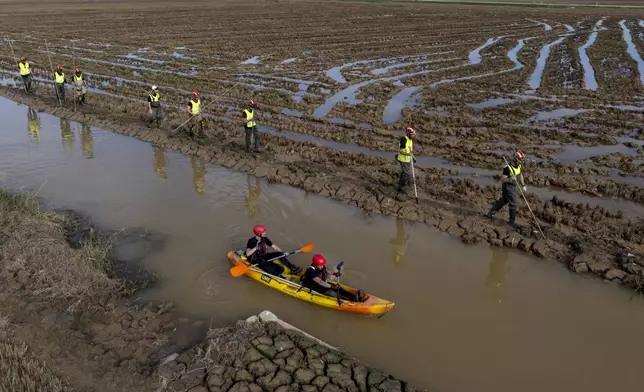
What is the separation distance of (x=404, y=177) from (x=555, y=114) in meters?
10.9

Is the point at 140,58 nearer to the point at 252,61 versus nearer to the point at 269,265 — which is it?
the point at 252,61

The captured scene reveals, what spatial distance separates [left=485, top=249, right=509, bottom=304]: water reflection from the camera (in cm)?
933

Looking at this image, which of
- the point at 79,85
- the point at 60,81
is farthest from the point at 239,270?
the point at 60,81

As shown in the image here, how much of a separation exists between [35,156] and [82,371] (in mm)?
11629

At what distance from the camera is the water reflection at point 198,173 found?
45.2 feet

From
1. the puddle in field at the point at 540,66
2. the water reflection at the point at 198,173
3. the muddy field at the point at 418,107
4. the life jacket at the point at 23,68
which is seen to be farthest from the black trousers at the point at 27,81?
the puddle in field at the point at 540,66

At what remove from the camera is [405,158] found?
12.1 m

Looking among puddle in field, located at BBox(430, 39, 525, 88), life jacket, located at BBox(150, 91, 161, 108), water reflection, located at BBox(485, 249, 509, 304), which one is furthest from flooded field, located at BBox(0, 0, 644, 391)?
life jacket, located at BBox(150, 91, 161, 108)

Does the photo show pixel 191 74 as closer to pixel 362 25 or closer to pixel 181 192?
pixel 181 192

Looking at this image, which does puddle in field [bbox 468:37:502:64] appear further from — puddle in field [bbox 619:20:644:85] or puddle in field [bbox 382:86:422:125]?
puddle in field [bbox 382:86:422:125]

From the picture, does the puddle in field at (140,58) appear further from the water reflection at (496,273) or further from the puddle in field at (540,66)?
the water reflection at (496,273)

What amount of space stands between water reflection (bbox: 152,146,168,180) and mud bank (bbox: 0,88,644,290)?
35 centimetres

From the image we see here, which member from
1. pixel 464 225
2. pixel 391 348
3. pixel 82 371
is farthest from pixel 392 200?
pixel 82 371

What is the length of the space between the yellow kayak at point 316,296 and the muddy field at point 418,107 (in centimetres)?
381
